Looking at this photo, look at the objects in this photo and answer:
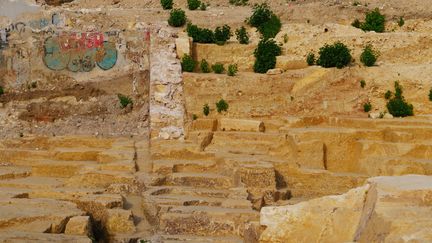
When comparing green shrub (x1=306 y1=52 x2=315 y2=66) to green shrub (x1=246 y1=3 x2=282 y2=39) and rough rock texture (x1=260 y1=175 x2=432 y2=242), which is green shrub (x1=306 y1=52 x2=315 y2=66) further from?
rough rock texture (x1=260 y1=175 x2=432 y2=242)

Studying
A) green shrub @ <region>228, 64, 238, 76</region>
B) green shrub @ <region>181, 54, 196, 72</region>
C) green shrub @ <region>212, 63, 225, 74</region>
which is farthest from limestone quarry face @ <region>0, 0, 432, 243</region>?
green shrub @ <region>212, 63, 225, 74</region>

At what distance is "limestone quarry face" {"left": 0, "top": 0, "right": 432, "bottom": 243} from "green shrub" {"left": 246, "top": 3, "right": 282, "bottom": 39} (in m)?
0.40

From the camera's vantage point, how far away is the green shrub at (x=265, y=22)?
73.2 ft

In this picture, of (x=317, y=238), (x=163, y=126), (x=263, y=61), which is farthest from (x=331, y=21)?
(x=317, y=238)

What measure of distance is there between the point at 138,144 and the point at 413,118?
667 centimetres

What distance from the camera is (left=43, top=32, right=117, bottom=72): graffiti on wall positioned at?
65.7 feet

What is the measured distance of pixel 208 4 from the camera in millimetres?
27031

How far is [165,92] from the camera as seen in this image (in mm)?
17656

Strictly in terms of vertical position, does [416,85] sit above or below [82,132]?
above

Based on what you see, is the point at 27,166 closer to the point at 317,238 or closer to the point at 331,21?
the point at 317,238

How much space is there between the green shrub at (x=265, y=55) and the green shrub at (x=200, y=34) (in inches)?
66.0

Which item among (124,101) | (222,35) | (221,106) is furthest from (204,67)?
(124,101)

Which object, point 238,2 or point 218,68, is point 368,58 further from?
point 238,2

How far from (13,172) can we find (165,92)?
4994 mm
